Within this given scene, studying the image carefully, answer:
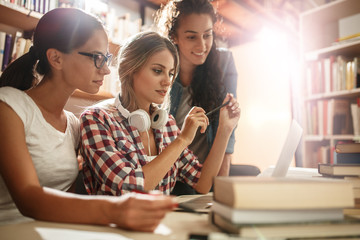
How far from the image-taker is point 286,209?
1.53ft

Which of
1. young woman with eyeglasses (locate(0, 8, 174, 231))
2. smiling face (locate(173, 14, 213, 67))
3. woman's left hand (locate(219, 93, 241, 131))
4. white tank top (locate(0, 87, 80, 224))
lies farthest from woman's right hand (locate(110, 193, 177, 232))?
smiling face (locate(173, 14, 213, 67))

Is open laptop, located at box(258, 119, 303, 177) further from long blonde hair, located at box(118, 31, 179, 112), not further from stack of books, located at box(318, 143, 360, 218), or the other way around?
long blonde hair, located at box(118, 31, 179, 112)

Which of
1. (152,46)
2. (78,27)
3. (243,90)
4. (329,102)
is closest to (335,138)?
(329,102)

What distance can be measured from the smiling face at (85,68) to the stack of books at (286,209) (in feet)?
2.35

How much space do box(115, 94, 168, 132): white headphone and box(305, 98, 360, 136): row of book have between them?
2.08 m

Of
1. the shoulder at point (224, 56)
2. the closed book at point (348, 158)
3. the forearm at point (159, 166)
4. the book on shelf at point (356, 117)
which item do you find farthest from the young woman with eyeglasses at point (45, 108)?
the book on shelf at point (356, 117)

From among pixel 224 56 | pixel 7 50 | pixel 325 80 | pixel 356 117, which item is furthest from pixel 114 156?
pixel 325 80

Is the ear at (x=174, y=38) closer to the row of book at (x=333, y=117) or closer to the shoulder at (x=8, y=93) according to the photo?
the shoulder at (x=8, y=93)

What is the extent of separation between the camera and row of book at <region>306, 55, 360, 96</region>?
8.29ft

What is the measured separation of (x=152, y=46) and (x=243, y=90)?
10.5 feet

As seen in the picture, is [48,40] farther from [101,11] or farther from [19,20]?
[101,11]

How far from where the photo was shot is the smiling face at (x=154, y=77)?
121 cm

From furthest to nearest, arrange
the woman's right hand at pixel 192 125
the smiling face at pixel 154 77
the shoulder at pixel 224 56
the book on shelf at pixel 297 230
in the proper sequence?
the shoulder at pixel 224 56 → the smiling face at pixel 154 77 → the woman's right hand at pixel 192 125 → the book on shelf at pixel 297 230

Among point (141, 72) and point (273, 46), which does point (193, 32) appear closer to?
point (141, 72)
